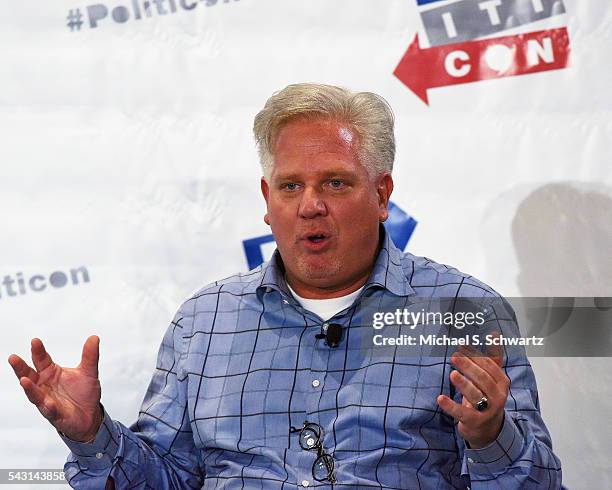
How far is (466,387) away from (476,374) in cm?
3

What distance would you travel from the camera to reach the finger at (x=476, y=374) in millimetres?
1351

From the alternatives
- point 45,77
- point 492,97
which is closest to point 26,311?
point 45,77

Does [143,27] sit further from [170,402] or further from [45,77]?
[170,402]

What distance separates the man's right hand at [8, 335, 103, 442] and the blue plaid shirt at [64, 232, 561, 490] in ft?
0.16

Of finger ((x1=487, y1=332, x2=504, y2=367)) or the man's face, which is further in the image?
the man's face

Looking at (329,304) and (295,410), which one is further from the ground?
(329,304)

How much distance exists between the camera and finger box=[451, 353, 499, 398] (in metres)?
1.35

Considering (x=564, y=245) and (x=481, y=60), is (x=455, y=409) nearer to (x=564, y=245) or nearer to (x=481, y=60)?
(x=564, y=245)

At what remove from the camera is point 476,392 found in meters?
1.36

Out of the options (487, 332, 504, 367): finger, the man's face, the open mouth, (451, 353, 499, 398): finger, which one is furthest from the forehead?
(451, 353, 499, 398): finger

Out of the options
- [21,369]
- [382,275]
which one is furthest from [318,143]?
[21,369]

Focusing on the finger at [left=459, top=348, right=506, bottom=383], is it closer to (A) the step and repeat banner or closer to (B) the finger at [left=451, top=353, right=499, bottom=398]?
(B) the finger at [left=451, top=353, right=499, bottom=398]

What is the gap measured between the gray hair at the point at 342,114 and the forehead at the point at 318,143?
1 centimetres

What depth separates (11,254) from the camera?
2.23 m
